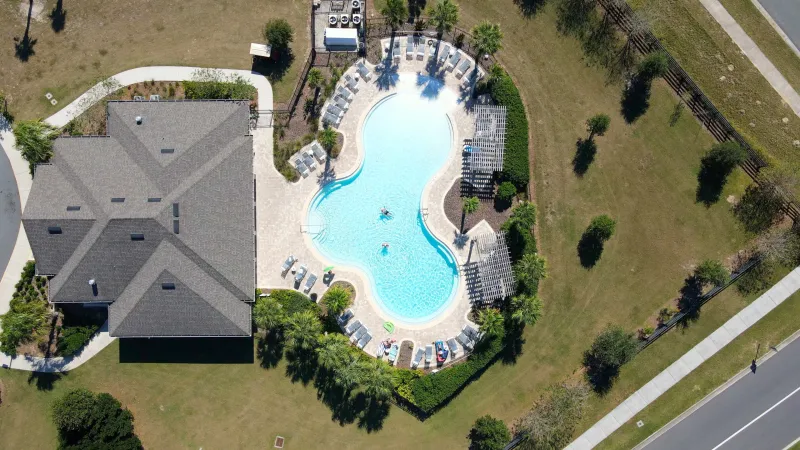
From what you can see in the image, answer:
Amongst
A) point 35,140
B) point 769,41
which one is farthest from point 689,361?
point 35,140

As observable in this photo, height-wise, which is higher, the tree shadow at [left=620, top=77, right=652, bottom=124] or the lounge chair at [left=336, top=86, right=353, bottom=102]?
the tree shadow at [left=620, top=77, right=652, bottom=124]

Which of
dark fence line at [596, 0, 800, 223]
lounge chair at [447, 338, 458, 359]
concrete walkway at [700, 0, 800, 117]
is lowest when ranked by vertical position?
lounge chair at [447, 338, 458, 359]

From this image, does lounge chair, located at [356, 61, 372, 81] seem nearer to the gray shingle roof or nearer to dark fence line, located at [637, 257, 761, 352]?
the gray shingle roof

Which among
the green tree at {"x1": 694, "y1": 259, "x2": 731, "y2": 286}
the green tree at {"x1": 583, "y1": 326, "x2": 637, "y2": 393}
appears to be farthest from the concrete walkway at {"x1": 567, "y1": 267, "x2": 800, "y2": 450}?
the green tree at {"x1": 694, "y1": 259, "x2": 731, "y2": 286}

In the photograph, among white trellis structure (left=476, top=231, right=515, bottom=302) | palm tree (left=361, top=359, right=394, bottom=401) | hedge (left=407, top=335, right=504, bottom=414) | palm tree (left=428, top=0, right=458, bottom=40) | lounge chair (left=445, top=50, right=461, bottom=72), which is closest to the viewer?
palm tree (left=361, top=359, right=394, bottom=401)

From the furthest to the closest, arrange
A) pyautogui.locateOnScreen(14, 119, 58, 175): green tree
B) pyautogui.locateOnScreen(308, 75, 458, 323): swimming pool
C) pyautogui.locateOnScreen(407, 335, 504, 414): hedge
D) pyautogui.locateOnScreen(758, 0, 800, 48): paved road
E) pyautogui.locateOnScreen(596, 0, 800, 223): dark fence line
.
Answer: pyautogui.locateOnScreen(758, 0, 800, 48): paved road → pyautogui.locateOnScreen(596, 0, 800, 223): dark fence line → pyautogui.locateOnScreen(308, 75, 458, 323): swimming pool → pyautogui.locateOnScreen(407, 335, 504, 414): hedge → pyautogui.locateOnScreen(14, 119, 58, 175): green tree

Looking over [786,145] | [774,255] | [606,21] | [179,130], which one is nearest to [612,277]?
[774,255]

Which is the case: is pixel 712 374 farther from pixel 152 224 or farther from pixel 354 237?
pixel 152 224

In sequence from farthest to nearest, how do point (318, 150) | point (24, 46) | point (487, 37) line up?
point (24, 46) → point (318, 150) → point (487, 37)
